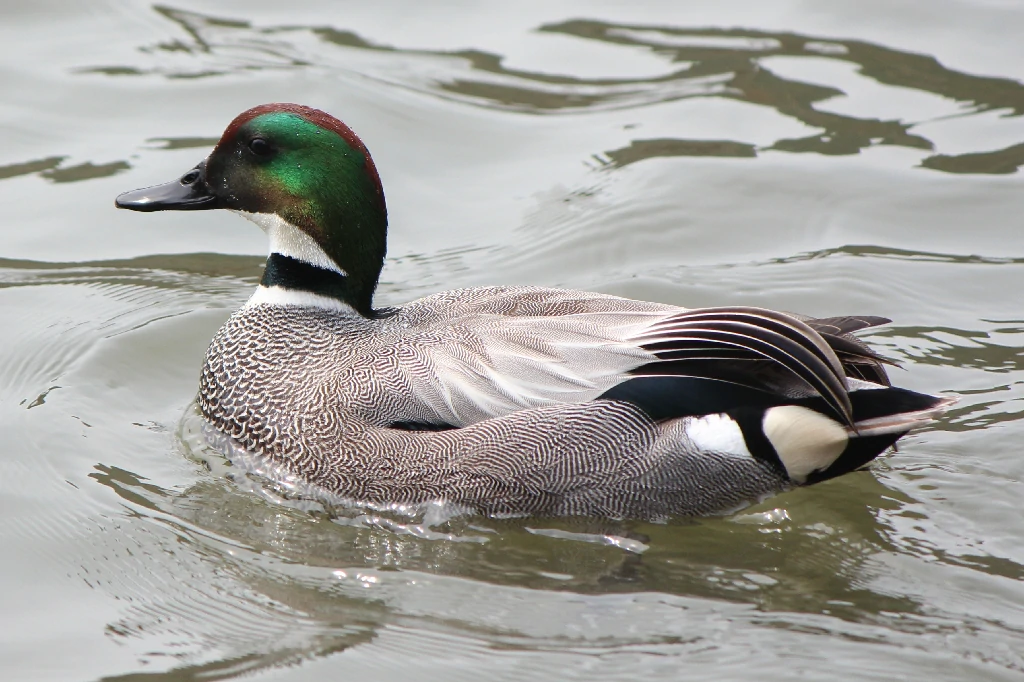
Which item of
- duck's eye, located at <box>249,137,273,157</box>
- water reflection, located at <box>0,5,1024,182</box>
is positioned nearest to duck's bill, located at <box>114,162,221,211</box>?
duck's eye, located at <box>249,137,273,157</box>

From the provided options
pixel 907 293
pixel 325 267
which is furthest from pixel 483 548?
pixel 907 293

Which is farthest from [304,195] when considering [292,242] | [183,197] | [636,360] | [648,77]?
[648,77]

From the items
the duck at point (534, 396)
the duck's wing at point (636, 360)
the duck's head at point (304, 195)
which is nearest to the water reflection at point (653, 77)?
the duck's head at point (304, 195)

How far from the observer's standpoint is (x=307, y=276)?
239 inches

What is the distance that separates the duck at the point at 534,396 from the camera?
525 cm

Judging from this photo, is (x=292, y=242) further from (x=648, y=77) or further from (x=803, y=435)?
(x=648, y=77)

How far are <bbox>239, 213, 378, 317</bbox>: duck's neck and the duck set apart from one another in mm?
67

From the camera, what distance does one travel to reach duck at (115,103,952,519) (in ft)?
17.2

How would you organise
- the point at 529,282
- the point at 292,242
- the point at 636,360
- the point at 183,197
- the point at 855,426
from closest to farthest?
the point at 855,426
the point at 636,360
the point at 292,242
the point at 183,197
the point at 529,282

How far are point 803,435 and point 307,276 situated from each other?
90.4 inches

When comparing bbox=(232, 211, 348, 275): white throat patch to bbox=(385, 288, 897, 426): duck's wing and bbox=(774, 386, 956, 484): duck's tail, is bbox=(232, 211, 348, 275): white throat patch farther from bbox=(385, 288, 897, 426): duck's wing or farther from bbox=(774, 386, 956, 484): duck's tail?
bbox=(774, 386, 956, 484): duck's tail

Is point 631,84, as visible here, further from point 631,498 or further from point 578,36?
point 631,498

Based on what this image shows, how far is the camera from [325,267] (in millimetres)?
6047

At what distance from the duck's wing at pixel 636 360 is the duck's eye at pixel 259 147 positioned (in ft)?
3.47
